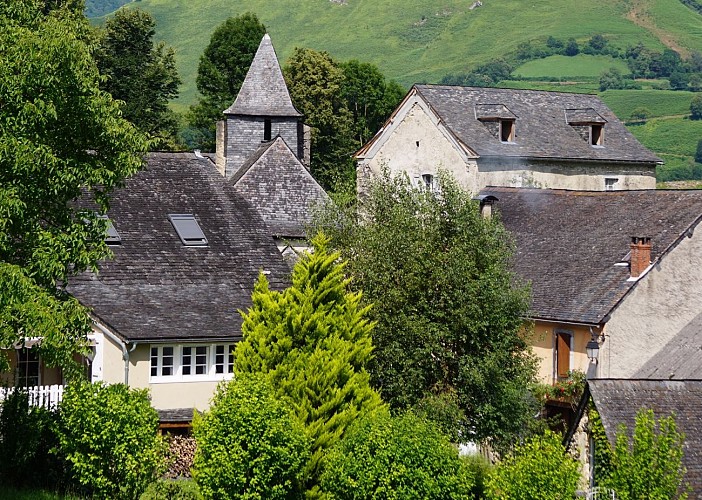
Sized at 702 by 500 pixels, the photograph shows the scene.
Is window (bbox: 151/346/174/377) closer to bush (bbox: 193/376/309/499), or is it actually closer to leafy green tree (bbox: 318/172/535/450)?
leafy green tree (bbox: 318/172/535/450)

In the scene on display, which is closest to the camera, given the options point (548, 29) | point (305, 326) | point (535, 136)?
point (305, 326)

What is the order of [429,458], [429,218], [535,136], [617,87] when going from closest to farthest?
[429,458] < [429,218] < [535,136] < [617,87]

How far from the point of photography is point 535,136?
47938 millimetres

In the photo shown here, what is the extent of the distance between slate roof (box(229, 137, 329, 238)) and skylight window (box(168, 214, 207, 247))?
5.52m

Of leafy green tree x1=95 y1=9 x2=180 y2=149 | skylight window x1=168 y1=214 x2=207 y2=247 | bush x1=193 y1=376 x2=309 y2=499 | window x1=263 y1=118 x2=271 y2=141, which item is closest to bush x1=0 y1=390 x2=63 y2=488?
bush x1=193 y1=376 x2=309 y2=499

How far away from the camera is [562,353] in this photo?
3431cm

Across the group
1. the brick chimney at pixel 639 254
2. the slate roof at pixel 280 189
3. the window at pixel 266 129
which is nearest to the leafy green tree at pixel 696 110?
the window at pixel 266 129

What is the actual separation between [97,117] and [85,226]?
6.47 ft

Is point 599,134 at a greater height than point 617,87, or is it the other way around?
point 617,87

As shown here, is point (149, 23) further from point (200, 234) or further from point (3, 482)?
point (3, 482)

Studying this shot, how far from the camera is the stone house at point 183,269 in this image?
29984 mm

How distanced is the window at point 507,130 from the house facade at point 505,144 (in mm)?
39

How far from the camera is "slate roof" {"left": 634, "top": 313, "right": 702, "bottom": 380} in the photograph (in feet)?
111

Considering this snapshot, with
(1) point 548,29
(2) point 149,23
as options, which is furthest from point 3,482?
(1) point 548,29
